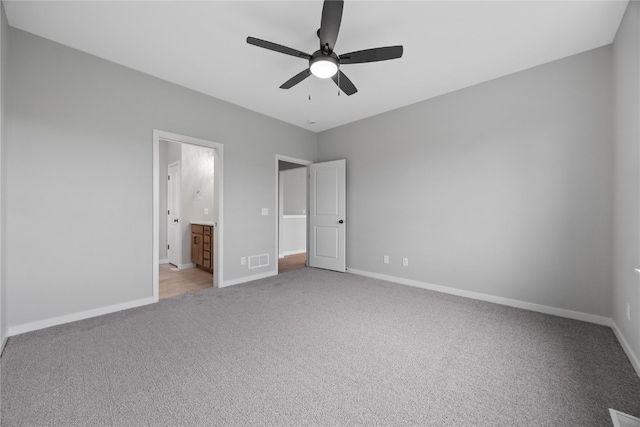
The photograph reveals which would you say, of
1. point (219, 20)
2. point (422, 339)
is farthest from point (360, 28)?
point (422, 339)

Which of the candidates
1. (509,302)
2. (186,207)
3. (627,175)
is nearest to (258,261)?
(186,207)

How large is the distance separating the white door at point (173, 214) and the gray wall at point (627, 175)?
6.05 m

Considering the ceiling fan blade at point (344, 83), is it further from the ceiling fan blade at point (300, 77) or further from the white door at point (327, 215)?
the white door at point (327, 215)

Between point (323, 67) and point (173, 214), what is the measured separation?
461 cm

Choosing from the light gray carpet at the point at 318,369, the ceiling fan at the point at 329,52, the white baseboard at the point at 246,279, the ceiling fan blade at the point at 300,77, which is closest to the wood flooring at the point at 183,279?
the white baseboard at the point at 246,279

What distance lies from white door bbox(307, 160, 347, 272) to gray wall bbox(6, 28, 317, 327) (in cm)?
231

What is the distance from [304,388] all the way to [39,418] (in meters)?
1.41

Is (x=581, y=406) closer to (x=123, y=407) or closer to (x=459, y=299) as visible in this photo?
(x=459, y=299)

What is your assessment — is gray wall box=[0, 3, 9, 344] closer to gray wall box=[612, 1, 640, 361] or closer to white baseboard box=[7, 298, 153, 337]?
white baseboard box=[7, 298, 153, 337]

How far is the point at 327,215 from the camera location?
16.8 ft

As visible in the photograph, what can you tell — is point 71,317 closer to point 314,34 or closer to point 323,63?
point 323,63

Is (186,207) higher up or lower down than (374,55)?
lower down

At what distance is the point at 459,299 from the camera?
11.2 feet

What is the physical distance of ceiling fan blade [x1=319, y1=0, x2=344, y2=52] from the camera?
172 centimetres
